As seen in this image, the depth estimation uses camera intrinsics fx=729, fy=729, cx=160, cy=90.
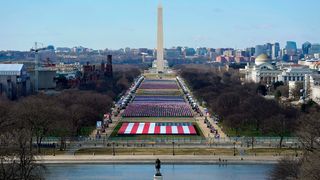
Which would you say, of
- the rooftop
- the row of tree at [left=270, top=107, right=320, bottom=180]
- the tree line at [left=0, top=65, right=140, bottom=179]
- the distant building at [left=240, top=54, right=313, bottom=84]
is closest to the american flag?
the tree line at [left=0, top=65, right=140, bottom=179]

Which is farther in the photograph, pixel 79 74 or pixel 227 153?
pixel 79 74

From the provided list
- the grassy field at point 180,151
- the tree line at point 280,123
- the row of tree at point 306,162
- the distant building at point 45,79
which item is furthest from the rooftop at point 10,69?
the row of tree at point 306,162

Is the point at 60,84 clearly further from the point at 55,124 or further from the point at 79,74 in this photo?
the point at 55,124

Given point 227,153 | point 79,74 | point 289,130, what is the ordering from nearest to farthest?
1. point 227,153
2. point 289,130
3. point 79,74

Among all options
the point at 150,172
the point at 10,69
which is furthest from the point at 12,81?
the point at 150,172

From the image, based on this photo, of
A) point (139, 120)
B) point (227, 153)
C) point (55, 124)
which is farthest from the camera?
point (139, 120)

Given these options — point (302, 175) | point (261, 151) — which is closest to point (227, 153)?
point (261, 151)
